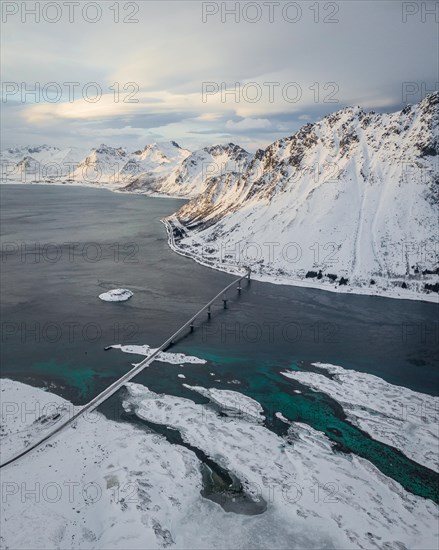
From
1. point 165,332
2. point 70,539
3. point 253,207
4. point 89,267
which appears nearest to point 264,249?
point 253,207

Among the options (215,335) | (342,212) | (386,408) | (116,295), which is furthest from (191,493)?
(342,212)

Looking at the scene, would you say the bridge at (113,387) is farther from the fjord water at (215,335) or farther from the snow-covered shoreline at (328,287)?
the snow-covered shoreline at (328,287)

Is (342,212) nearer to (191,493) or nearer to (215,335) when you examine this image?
(215,335)

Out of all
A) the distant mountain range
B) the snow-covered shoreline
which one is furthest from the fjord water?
the distant mountain range

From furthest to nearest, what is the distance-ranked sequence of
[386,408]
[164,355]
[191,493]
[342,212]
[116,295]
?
[342,212] → [116,295] → [164,355] → [386,408] → [191,493]

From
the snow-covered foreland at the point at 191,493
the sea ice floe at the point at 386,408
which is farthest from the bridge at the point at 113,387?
the sea ice floe at the point at 386,408
